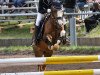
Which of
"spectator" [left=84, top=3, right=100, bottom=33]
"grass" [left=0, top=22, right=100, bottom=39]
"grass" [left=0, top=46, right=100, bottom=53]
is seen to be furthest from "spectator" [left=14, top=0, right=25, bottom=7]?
"grass" [left=0, top=46, right=100, bottom=53]

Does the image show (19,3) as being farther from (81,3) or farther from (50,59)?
(50,59)

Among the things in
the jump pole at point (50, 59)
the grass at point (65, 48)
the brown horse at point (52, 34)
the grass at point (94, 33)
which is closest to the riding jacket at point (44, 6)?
the brown horse at point (52, 34)

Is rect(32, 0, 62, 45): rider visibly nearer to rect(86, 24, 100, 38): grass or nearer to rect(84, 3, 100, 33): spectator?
rect(86, 24, 100, 38): grass

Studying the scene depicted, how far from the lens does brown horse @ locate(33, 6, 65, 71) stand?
9.93 metres


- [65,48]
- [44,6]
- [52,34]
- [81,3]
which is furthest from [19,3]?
[52,34]

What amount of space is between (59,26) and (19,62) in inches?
152

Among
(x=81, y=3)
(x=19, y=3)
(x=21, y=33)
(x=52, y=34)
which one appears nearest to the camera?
(x=52, y=34)

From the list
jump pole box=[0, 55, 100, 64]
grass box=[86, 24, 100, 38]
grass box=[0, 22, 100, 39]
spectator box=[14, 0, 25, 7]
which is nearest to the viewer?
jump pole box=[0, 55, 100, 64]

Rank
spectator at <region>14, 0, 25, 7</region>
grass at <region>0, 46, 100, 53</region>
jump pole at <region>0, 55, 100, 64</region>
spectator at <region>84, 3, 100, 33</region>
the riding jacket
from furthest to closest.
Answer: spectator at <region>14, 0, 25, 7</region>, spectator at <region>84, 3, 100, 33</region>, grass at <region>0, 46, 100, 53</region>, the riding jacket, jump pole at <region>0, 55, 100, 64</region>

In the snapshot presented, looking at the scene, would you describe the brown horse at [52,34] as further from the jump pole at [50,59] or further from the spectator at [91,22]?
the spectator at [91,22]

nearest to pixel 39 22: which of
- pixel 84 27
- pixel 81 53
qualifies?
pixel 81 53

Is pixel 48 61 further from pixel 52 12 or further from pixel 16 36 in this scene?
pixel 16 36

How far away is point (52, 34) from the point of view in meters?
10.2

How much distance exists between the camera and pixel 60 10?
1018cm
